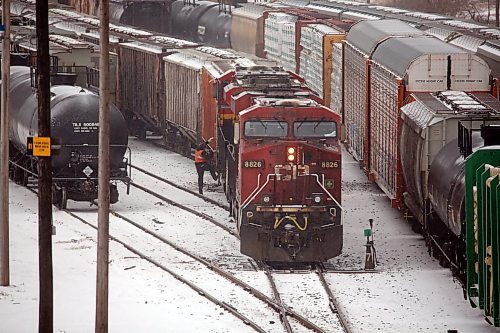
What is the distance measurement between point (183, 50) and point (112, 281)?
806 inches

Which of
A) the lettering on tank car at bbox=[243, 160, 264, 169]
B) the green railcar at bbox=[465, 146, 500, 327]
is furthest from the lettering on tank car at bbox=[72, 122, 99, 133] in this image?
the green railcar at bbox=[465, 146, 500, 327]

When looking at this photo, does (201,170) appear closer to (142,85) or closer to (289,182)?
(289,182)

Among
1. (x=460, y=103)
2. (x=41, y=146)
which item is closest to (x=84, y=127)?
(x=460, y=103)

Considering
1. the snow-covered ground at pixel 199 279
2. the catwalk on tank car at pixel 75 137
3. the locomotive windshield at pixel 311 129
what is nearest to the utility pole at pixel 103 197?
the snow-covered ground at pixel 199 279

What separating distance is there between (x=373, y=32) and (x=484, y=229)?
18.0 m

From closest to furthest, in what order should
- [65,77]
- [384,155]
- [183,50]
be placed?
[384,155]
[65,77]
[183,50]

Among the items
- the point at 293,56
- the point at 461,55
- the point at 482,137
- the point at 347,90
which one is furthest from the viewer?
the point at 293,56

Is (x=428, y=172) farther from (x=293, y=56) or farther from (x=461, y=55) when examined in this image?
(x=293, y=56)

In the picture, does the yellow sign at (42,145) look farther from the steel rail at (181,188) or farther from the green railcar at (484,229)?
the steel rail at (181,188)

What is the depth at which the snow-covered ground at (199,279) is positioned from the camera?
2120cm

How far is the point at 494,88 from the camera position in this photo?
2866 centimetres

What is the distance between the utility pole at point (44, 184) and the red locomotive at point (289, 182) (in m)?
5.85

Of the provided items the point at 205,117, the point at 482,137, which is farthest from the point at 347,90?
the point at 482,137

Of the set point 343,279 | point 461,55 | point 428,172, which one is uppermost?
point 461,55
